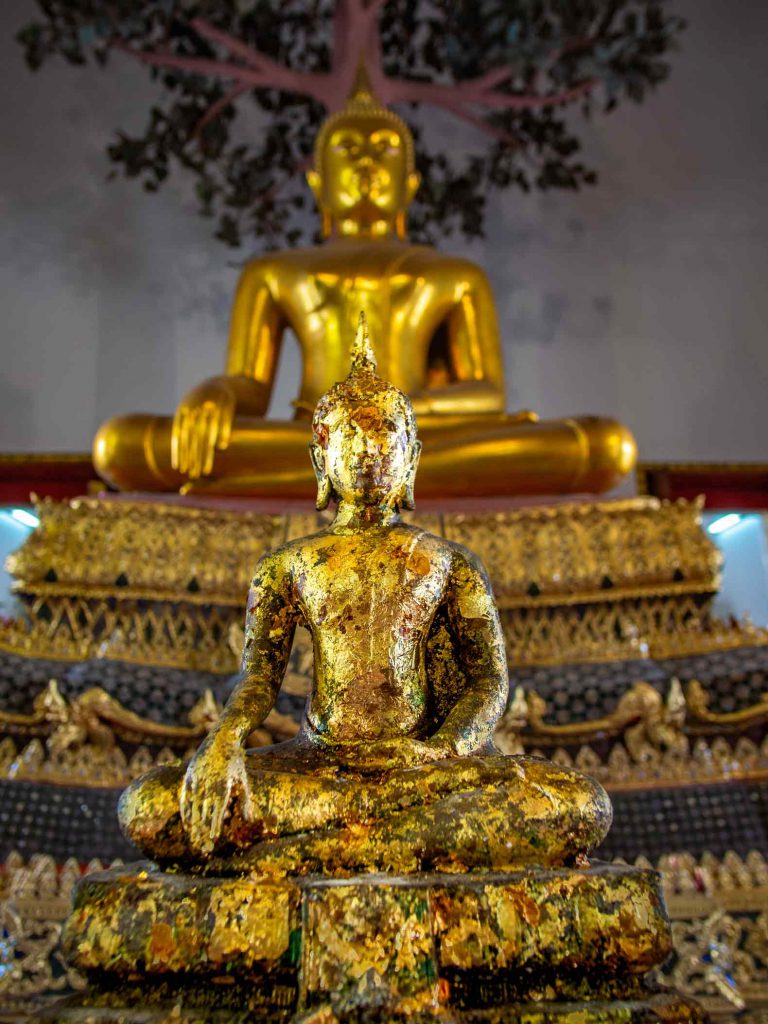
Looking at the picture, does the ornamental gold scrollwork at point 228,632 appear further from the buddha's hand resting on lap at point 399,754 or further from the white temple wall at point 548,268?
A: the white temple wall at point 548,268

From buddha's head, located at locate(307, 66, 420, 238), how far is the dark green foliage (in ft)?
3.82

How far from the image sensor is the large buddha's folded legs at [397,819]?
0.98 m

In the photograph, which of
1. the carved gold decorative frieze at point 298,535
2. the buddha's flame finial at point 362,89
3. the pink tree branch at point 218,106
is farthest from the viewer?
the pink tree branch at point 218,106

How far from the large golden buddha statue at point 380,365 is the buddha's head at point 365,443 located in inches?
48.3

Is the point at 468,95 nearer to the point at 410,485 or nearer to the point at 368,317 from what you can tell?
the point at 368,317

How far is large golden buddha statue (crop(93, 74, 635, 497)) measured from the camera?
2650 mm

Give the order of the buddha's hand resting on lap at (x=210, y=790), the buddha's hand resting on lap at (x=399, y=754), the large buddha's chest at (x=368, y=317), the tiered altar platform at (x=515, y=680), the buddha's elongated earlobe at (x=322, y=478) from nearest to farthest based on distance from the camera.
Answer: the buddha's hand resting on lap at (x=210, y=790), the buddha's hand resting on lap at (x=399, y=754), the buddha's elongated earlobe at (x=322, y=478), the tiered altar platform at (x=515, y=680), the large buddha's chest at (x=368, y=317)

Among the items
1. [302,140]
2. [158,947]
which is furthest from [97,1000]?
[302,140]

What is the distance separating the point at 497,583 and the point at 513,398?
2.42 m

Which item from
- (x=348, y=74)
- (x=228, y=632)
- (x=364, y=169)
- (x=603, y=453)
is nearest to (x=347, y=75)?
(x=348, y=74)

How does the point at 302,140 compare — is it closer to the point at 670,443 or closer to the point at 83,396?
the point at 83,396

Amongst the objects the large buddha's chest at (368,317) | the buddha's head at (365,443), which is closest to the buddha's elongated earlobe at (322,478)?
the buddha's head at (365,443)

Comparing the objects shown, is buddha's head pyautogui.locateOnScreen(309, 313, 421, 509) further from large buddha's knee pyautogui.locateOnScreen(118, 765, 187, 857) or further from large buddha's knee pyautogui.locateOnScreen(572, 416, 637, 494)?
large buddha's knee pyautogui.locateOnScreen(572, 416, 637, 494)

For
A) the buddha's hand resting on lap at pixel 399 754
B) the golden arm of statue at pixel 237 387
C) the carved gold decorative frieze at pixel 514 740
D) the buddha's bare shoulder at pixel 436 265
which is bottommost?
the buddha's hand resting on lap at pixel 399 754
